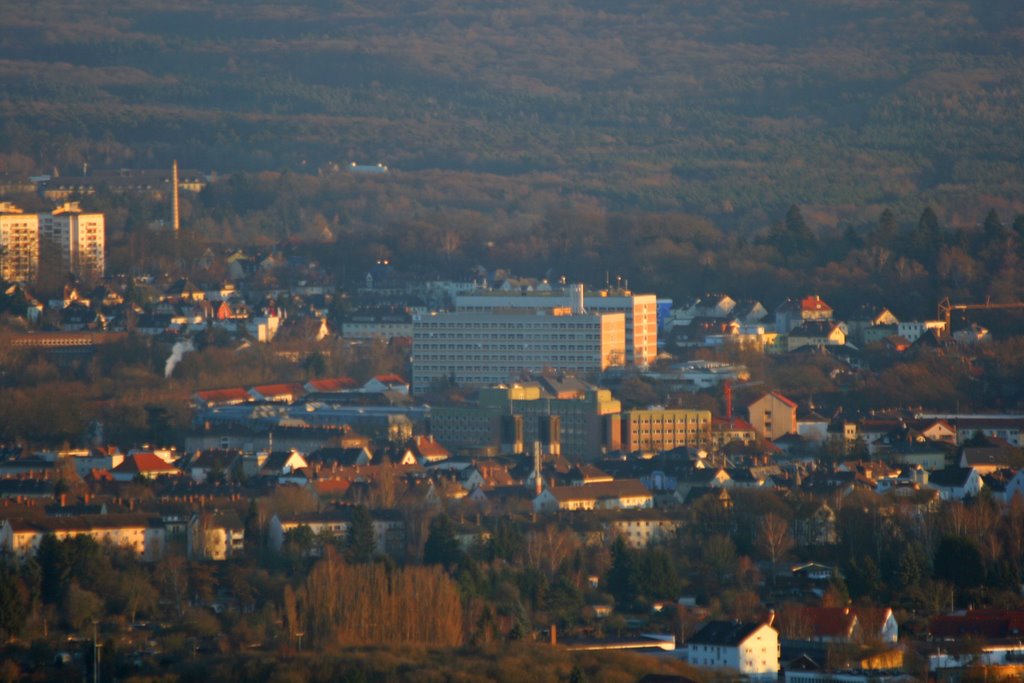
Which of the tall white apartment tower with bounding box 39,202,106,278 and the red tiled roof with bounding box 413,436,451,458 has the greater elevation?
the tall white apartment tower with bounding box 39,202,106,278

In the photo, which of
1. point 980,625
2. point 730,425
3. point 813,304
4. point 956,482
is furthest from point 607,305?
point 980,625

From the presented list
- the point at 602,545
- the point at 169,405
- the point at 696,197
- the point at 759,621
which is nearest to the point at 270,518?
the point at 602,545

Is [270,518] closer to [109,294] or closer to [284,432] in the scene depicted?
[284,432]

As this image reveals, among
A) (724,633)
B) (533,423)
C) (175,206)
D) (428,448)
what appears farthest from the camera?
(175,206)

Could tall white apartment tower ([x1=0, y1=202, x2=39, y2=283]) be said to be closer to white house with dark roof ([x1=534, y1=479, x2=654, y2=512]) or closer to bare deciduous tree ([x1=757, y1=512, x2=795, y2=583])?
white house with dark roof ([x1=534, y1=479, x2=654, y2=512])

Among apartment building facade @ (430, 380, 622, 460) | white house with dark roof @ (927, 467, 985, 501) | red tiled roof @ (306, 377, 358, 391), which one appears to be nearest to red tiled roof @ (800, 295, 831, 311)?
red tiled roof @ (306, 377, 358, 391)

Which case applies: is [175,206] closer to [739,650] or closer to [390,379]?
[390,379]
